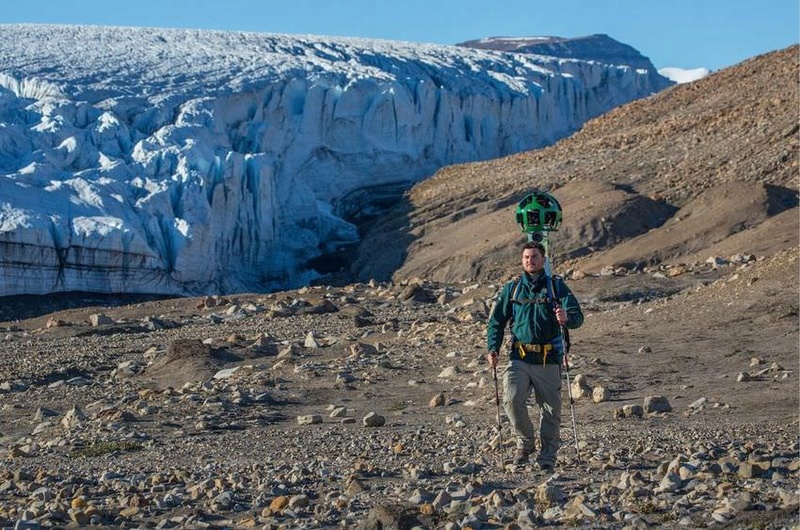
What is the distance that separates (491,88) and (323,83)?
34.1 feet

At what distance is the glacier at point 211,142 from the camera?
31641 mm

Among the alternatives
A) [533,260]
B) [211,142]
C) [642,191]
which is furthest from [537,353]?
[211,142]

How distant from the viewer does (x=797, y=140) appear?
111ft

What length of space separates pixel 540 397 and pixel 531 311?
0.58 meters

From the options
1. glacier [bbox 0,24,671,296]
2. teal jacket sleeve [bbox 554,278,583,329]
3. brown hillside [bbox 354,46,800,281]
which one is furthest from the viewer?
glacier [bbox 0,24,671,296]

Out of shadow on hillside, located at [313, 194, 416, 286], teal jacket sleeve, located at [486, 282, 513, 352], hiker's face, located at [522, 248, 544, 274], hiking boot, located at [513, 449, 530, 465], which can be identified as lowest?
hiking boot, located at [513, 449, 530, 465]

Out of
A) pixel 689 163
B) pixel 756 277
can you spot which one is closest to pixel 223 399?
pixel 756 277

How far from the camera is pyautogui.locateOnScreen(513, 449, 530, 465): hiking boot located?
8.84m

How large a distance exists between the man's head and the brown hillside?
18.2 metres

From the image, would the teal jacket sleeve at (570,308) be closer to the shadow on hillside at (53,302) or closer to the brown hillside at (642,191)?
the brown hillside at (642,191)

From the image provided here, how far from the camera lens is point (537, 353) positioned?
874cm

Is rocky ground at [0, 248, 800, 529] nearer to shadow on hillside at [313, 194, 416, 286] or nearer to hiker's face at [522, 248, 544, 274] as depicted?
hiker's face at [522, 248, 544, 274]

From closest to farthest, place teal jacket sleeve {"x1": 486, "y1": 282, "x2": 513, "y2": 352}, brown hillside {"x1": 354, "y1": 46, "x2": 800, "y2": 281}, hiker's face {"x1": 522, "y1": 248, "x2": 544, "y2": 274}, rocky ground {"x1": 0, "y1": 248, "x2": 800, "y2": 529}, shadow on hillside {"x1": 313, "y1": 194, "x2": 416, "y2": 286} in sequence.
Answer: rocky ground {"x1": 0, "y1": 248, "x2": 800, "y2": 529} < hiker's face {"x1": 522, "y1": 248, "x2": 544, "y2": 274} < teal jacket sleeve {"x1": 486, "y1": 282, "x2": 513, "y2": 352} < brown hillside {"x1": 354, "y1": 46, "x2": 800, "y2": 281} < shadow on hillside {"x1": 313, "y1": 194, "x2": 416, "y2": 286}

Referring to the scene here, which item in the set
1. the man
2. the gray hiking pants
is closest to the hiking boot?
the man
